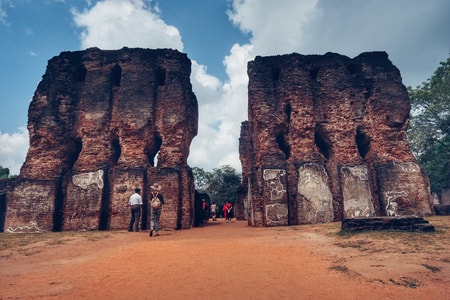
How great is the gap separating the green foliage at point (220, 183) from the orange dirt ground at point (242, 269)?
23.2 meters

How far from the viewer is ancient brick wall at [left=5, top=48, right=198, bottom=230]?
37.9ft

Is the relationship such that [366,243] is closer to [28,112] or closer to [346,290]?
[346,290]

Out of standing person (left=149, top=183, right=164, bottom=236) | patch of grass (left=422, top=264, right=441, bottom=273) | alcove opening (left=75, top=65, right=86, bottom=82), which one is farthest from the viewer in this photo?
alcove opening (left=75, top=65, right=86, bottom=82)

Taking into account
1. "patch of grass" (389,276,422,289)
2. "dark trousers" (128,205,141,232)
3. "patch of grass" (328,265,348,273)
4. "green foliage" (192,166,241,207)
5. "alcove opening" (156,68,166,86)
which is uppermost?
"alcove opening" (156,68,166,86)

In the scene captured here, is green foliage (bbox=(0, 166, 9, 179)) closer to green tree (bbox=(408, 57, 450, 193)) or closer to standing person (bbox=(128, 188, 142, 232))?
standing person (bbox=(128, 188, 142, 232))

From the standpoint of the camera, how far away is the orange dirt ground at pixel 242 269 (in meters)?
3.82

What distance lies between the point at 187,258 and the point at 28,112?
11710 millimetres

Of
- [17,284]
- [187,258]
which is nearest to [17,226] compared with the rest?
[17,284]

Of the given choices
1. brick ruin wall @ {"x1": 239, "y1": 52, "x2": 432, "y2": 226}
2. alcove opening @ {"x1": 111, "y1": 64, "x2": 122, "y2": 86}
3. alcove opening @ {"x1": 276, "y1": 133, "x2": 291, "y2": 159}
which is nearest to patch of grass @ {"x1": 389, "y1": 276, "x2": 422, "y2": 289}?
brick ruin wall @ {"x1": 239, "y1": 52, "x2": 432, "y2": 226}

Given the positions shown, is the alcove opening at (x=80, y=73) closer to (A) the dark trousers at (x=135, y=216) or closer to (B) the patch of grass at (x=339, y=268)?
(A) the dark trousers at (x=135, y=216)

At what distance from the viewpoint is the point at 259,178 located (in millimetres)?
12312

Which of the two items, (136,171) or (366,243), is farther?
(136,171)

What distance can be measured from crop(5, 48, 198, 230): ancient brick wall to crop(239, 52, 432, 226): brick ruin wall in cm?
350

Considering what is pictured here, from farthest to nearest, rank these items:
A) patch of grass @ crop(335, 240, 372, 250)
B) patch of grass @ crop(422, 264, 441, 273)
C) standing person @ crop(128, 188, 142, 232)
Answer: standing person @ crop(128, 188, 142, 232) → patch of grass @ crop(335, 240, 372, 250) → patch of grass @ crop(422, 264, 441, 273)
